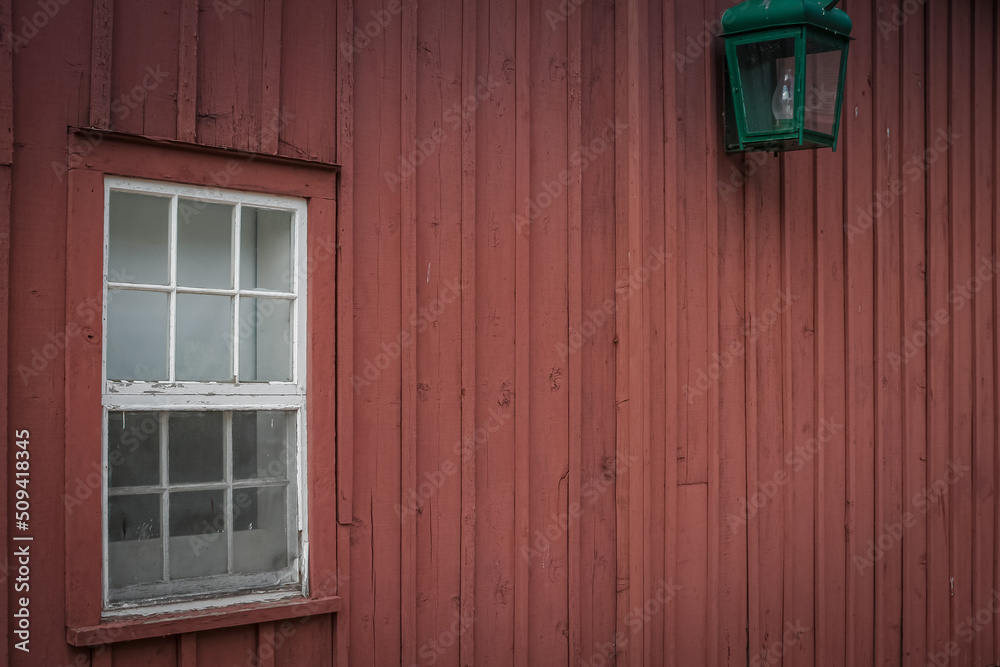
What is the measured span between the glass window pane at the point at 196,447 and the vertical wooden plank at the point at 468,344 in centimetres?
99

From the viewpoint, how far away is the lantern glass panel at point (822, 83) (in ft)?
13.9

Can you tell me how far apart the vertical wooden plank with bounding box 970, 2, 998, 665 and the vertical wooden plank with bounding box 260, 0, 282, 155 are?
183 inches

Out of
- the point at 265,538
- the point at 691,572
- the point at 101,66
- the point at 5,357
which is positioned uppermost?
the point at 101,66

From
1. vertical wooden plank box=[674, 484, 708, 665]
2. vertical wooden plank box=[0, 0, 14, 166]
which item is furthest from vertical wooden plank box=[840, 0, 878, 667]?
vertical wooden plank box=[0, 0, 14, 166]

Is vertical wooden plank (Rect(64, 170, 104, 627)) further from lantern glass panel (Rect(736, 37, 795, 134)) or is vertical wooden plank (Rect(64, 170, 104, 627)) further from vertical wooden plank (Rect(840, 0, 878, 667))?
vertical wooden plank (Rect(840, 0, 878, 667))

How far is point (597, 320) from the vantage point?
161 inches

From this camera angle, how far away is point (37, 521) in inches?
107

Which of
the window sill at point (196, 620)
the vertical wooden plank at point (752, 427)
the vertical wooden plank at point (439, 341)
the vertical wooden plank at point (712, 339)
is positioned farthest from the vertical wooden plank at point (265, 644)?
the vertical wooden plank at point (752, 427)

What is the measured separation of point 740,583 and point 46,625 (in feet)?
10.6

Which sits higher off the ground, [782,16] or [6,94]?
[782,16]

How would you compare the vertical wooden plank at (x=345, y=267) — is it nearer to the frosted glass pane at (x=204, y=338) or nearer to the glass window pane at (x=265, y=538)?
the glass window pane at (x=265, y=538)

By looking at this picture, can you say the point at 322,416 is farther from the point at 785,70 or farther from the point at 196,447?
the point at 785,70

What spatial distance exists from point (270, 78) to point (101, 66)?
58cm

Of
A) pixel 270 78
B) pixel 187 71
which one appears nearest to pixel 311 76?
pixel 270 78
